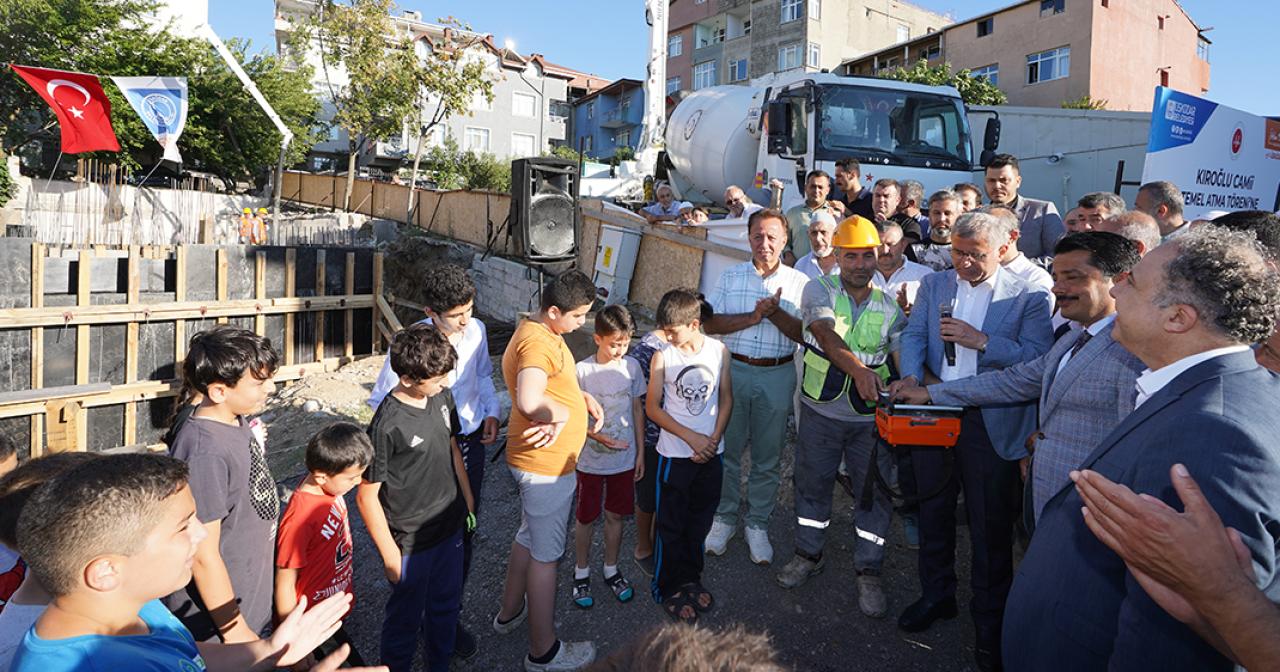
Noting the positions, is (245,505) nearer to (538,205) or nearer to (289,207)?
(538,205)

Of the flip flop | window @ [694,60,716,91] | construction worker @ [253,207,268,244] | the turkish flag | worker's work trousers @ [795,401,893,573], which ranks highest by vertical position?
window @ [694,60,716,91]

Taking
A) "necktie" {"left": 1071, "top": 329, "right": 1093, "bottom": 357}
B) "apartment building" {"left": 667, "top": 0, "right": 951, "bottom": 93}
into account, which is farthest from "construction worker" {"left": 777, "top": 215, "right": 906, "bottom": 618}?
"apartment building" {"left": 667, "top": 0, "right": 951, "bottom": 93}

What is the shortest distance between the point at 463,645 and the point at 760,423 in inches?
81.6

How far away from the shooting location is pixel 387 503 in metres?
2.80

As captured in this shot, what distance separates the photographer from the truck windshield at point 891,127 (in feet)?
27.3

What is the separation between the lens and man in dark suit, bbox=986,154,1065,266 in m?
5.19

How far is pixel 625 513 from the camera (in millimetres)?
3805

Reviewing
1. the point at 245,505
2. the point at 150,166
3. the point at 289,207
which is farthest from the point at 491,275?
the point at 150,166

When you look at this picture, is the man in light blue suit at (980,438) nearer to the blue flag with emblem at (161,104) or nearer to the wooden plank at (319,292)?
the wooden plank at (319,292)

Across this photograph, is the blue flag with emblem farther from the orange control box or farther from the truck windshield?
the orange control box

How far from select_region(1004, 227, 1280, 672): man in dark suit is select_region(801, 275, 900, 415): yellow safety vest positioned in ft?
6.05

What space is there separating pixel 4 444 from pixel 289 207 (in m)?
28.1

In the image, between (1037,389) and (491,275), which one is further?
(491,275)

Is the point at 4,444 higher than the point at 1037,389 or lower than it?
lower
